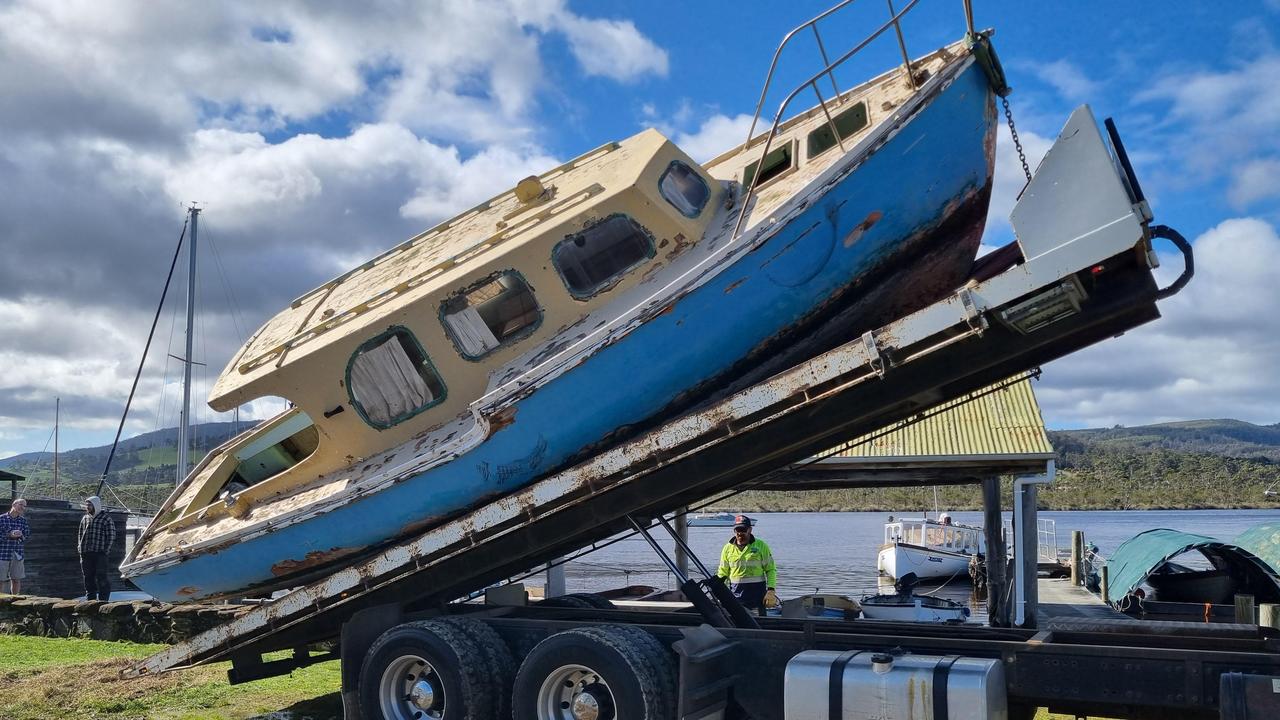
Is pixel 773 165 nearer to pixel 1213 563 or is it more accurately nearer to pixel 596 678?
pixel 596 678

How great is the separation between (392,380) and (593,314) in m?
1.57

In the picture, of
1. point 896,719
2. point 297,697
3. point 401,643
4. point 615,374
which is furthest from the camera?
point 297,697

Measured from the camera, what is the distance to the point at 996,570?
42.9ft

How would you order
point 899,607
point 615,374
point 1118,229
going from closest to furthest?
point 1118,229, point 615,374, point 899,607

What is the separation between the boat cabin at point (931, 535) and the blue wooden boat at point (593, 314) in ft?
67.6

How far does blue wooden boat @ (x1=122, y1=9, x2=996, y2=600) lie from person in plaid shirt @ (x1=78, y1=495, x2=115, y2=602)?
6456 mm

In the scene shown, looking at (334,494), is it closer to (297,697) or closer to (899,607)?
(297,697)

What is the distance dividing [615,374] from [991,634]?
2912 millimetres

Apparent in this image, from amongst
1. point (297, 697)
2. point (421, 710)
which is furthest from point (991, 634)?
point (297, 697)

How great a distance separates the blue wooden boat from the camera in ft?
21.3

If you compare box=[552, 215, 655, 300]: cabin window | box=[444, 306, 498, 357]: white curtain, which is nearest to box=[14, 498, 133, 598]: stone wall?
box=[444, 306, 498, 357]: white curtain

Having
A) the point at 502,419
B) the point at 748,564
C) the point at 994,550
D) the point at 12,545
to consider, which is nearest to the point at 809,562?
the point at 994,550

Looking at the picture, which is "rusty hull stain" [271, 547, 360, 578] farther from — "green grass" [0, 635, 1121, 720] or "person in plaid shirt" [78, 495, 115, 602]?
"person in plaid shirt" [78, 495, 115, 602]

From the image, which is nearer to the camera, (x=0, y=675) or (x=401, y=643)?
(x=401, y=643)
